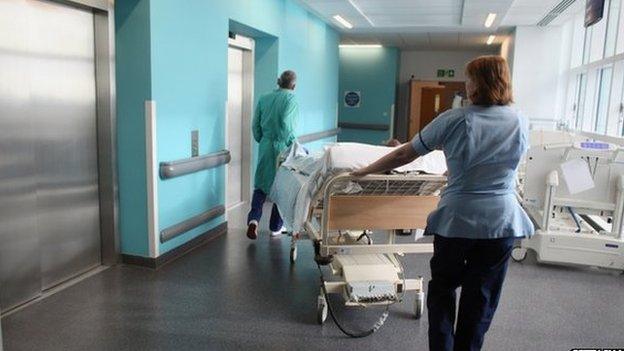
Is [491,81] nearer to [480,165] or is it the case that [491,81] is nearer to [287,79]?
[480,165]

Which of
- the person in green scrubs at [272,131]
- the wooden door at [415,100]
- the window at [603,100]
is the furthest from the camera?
the wooden door at [415,100]

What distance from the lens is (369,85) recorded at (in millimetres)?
11781

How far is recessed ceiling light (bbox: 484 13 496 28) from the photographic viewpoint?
7.18 m

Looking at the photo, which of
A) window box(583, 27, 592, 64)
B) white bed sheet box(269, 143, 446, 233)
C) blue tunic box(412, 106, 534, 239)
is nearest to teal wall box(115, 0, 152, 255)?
white bed sheet box(269, 143, 446, 233)

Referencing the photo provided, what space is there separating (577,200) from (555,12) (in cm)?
408

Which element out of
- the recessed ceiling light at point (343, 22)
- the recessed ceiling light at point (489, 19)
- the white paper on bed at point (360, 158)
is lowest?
the white paper on bed at point (360, 158)

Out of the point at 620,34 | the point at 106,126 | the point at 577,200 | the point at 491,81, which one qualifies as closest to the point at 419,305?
the point at 491,81

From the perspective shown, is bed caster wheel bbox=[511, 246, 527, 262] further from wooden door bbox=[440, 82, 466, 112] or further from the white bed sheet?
wooden door bbox=[440, 82, 466, 112]

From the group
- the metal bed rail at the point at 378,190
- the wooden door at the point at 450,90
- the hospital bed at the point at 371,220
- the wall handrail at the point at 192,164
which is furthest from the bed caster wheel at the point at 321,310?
the wooden door at the point at 450,90

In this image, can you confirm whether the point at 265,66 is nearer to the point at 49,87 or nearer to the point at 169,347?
the point at 49,87

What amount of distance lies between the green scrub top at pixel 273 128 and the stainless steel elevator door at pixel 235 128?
3.51 feet

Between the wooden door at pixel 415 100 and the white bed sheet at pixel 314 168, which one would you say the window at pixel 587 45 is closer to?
the wooden door at pixel 415 100

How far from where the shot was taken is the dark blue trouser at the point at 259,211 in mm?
4891

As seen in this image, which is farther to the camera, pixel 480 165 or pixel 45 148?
pixel 45 148
